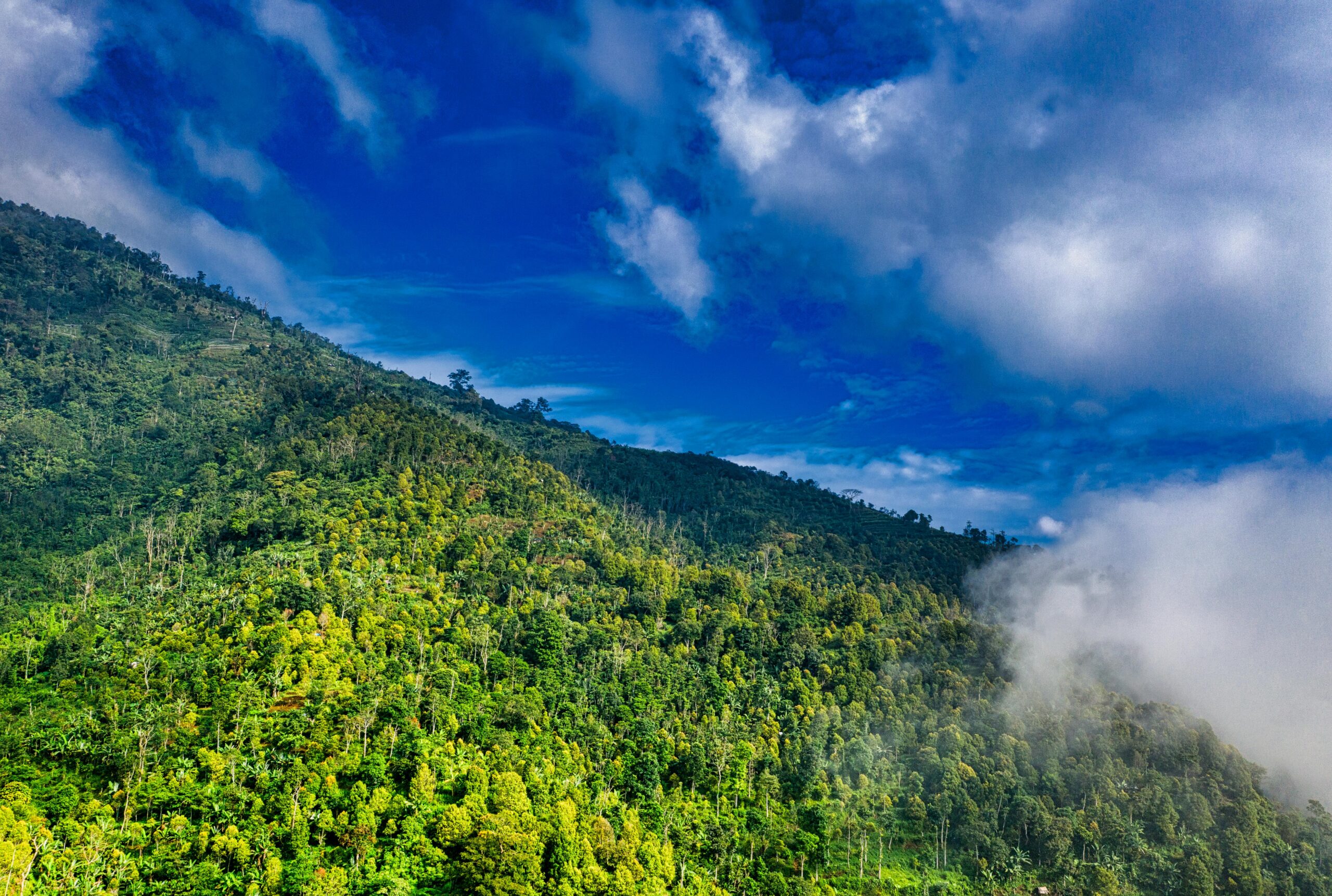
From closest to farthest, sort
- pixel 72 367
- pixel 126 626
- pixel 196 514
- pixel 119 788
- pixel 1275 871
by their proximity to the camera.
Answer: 1. pixel 119 788
2. pixel 126 626
3. pixel 1275 871
4. pixel 196 514
5. pixel 72 367

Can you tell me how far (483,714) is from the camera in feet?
231

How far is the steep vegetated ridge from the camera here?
169 ft

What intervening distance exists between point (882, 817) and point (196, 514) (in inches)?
4760

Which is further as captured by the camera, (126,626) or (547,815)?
(126,626)

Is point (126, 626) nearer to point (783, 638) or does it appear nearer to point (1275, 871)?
point (783, 638)

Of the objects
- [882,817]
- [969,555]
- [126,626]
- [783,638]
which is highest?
[969,555]

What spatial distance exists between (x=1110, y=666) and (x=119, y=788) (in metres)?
162

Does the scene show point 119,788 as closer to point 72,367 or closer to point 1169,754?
point 1169,754

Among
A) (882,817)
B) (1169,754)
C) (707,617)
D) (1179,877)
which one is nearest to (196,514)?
(707,617)

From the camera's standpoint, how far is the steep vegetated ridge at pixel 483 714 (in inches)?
2030

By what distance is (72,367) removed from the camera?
182 m

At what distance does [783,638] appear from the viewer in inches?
4710

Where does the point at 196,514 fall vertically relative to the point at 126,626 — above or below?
above

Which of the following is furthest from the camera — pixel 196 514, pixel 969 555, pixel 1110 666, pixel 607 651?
pixel 969 555
